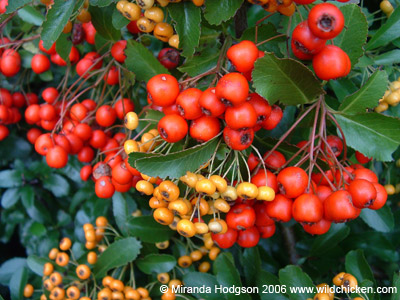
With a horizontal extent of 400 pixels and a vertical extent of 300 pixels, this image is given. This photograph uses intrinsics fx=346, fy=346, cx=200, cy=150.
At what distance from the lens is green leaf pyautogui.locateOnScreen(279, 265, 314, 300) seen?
1.27 metres

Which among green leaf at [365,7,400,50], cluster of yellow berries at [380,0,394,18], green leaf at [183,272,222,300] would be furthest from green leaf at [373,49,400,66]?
green leaf at [183,272,222,300]

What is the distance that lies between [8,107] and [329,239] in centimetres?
180

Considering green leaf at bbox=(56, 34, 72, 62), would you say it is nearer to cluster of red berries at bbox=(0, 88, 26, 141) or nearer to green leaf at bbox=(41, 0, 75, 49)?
green leaf at bbox=(41, 0, 75, 49)

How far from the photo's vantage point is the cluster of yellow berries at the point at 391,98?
4.78 ft

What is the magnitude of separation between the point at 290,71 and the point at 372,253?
54.1 inches

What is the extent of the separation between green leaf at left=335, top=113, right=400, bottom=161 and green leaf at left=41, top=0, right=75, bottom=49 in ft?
3.03

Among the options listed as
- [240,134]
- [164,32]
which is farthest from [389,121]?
[164,32]

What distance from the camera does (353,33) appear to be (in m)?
1.07

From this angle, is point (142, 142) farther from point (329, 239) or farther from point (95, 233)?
point (329, 239)

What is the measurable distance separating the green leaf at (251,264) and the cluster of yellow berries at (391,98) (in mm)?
825

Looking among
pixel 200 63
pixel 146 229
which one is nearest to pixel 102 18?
pixel 200 63

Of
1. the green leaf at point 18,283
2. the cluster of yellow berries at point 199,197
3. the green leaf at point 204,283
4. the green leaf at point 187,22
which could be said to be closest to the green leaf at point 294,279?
the green leaf at point 204,283

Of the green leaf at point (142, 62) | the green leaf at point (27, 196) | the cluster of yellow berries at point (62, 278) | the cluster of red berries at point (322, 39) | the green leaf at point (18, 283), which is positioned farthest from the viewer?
the green leaf at point (27, 196)

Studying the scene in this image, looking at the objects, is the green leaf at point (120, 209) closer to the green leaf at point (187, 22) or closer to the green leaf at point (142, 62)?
the green leaf at point (142, 62)
